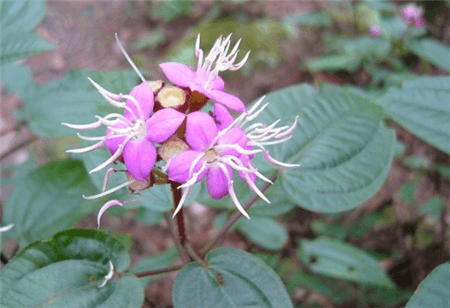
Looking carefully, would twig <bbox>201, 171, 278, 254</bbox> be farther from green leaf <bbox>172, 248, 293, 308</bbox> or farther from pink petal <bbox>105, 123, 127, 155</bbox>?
pink petal <bbox>105, 123, 127, 155</bbox>

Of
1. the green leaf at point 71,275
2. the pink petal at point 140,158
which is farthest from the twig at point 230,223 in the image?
the pink petal at point 140,158

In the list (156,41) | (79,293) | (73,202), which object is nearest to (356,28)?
(156,41)

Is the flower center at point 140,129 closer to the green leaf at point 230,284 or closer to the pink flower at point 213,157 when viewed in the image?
the pink flower at point 213,157

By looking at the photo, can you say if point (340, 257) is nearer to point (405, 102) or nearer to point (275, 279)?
point (405, 102)

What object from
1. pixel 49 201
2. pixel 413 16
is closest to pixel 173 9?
pixel 413 16

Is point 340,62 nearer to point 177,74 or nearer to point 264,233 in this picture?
point 264,233

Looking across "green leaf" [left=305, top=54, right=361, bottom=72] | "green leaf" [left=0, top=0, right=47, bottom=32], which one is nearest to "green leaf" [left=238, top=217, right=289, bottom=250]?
"green leaf" [left=0, top=0, right=47, bottom=32]
